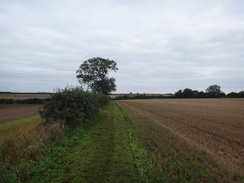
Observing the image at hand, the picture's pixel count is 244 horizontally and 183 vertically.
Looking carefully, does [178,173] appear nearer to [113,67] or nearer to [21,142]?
[21,142]

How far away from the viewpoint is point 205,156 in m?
6.60

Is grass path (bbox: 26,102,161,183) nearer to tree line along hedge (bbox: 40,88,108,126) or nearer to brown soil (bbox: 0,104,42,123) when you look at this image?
tree line along hedge (bbox: 40,88,108,126)

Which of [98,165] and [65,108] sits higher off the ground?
[65,108]

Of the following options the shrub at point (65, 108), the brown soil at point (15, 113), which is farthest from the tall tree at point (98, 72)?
the shrub at point (65, 108)

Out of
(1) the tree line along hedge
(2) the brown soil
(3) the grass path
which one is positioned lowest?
(2) the brown soil

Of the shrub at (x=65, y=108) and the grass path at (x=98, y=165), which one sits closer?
the grass path at (x=98, y=165)

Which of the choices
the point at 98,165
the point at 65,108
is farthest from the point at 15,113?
the point at 98,165

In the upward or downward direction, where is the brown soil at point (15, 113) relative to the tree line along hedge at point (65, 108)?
downward

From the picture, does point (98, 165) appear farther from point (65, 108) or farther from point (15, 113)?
point (15, 113)

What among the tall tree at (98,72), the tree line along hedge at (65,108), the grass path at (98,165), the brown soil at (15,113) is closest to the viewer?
the grass path at (98,165)

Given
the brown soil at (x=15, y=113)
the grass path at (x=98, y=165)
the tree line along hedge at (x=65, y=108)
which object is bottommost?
the brown soil at (x=15, y=113)

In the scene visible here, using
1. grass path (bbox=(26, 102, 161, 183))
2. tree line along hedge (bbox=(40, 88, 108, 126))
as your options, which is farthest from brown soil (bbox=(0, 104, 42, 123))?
grass path (bbox=(26, 102, 161, 183))

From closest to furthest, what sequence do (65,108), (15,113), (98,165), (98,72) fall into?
(98,165) < (65,108) < (15,113) < (98,72)

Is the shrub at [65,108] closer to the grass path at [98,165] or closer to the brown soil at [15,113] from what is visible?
the brown soil at [15,113]
